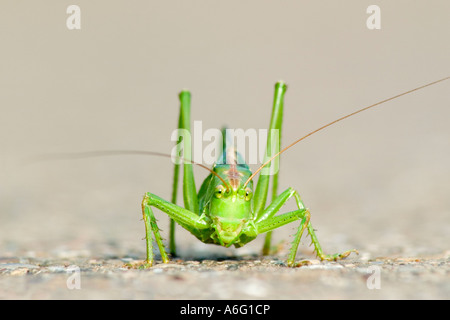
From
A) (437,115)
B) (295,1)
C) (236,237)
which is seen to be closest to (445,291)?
(236,237)

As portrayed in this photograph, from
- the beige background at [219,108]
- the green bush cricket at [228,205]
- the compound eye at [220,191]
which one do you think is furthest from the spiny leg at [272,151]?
the beige background at [219,108]

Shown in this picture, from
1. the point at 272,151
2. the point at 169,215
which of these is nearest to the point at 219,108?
the point at 272,151

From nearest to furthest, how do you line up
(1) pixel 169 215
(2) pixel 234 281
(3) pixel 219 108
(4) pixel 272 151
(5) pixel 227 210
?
(2) pixel 234 281
(5) pixel 227 210
(1) pixel 169 215
(4) pixel 272 151
(3) pixel 219 108

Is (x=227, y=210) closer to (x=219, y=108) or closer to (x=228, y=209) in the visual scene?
(x=228, y=209)

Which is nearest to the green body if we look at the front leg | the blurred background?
the front leg

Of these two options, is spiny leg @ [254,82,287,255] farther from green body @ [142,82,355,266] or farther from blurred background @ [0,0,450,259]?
blurred background @ [0,0,450,259]

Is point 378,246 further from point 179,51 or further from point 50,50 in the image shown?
point 50,50

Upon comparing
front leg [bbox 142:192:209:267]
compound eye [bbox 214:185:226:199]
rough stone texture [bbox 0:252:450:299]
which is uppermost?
compound eye [bbox 214:185:226:199]
